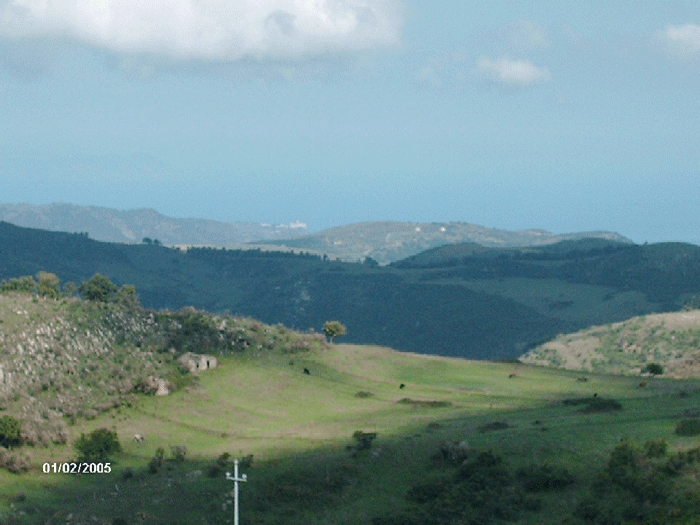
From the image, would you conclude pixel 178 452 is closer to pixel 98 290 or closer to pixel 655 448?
pixel 655 448

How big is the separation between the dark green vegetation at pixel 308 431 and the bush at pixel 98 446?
13cm

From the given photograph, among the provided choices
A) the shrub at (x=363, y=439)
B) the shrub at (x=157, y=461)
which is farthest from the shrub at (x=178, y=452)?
the shrub at (x=363, y=439)

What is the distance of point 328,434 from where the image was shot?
2618 inches

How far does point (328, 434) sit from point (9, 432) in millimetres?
20415

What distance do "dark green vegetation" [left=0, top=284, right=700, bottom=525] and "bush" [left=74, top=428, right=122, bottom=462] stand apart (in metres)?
0.13

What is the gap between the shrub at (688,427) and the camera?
56.1 meters

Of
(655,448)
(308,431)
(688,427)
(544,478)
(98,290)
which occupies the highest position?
(98,290)

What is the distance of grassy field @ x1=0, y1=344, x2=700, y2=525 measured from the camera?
52344mm

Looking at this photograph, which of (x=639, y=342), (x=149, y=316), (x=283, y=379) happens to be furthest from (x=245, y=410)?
(x=639, y=342)

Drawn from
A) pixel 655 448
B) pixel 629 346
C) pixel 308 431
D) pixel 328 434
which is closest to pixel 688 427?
pixel 655 448

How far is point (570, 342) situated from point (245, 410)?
113893mm

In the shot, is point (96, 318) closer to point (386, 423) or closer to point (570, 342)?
point (386, 423)

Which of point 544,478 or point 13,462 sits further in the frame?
point 13,462

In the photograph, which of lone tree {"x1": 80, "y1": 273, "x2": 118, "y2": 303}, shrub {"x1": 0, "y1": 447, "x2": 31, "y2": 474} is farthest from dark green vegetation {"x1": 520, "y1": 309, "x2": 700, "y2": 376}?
shrub {"x1": 0, "y1": 447, "x2": 31, "y2": 474}
